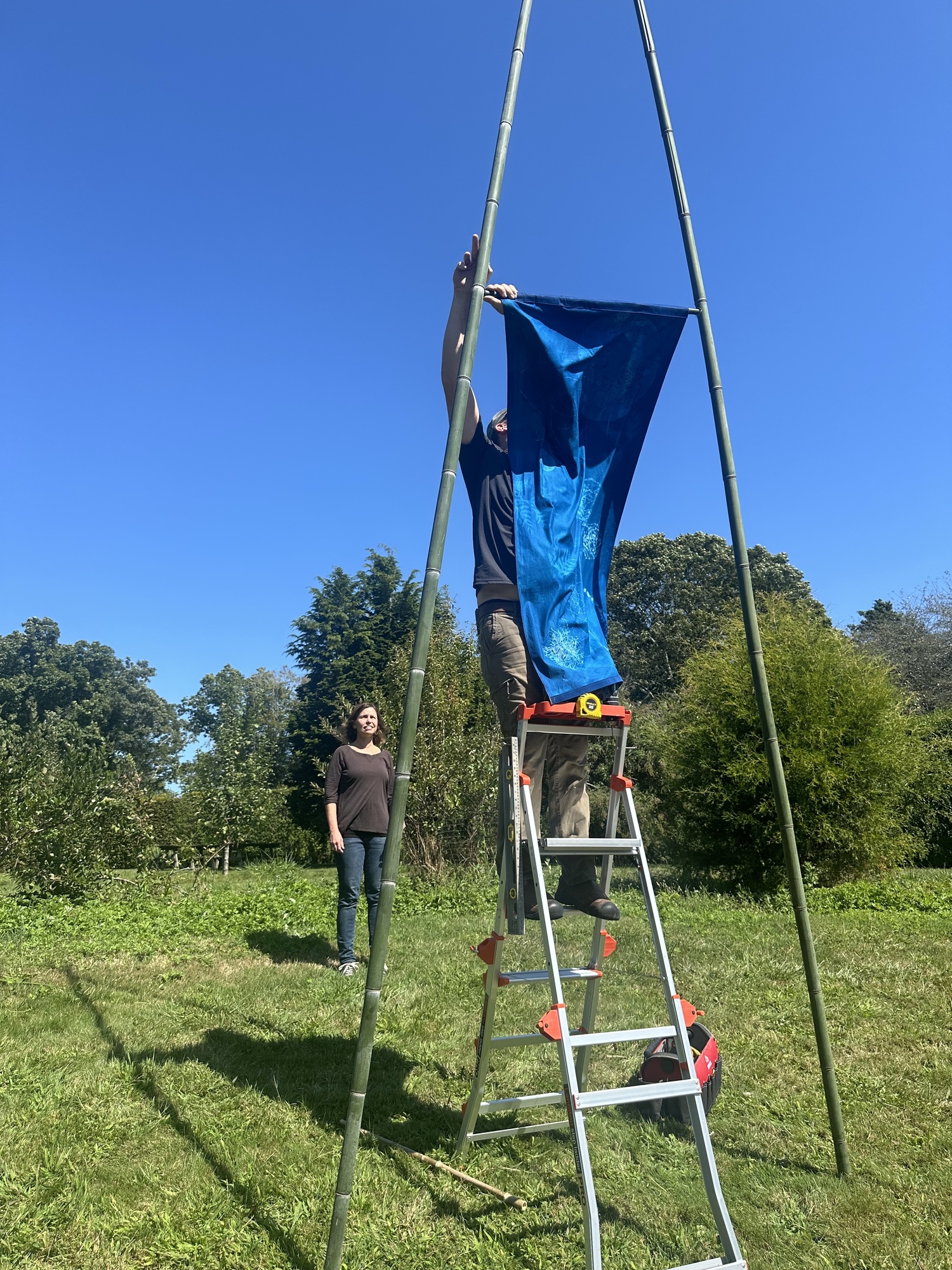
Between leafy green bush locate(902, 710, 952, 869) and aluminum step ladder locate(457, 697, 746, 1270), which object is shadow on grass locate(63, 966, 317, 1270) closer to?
aluminum step ladder locate(457, 697, 746, 1270)

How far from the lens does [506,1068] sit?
3779mm

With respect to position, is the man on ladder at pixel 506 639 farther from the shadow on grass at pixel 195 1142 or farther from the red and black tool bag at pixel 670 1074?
the shadow on grass at pixel 195 1142

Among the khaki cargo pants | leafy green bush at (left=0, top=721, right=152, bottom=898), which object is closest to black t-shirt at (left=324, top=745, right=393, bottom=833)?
the khaki cargo pants

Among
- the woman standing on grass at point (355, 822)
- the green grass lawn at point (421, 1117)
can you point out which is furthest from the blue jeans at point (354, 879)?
the green grass lawn at point (421, 1117)

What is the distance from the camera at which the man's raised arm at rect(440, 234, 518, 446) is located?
299 cm

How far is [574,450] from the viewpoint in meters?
3.28

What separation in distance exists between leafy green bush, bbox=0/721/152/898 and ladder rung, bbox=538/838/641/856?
850 cm

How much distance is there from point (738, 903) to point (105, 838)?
328 inches

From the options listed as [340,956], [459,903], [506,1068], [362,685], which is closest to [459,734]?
[459,903]

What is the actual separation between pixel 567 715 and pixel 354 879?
12.1ft

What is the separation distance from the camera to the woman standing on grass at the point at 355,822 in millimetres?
5914

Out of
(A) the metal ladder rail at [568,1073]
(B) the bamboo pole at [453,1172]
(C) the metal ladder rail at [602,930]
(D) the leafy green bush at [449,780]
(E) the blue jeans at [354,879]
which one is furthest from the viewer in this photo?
(D) the leafy green bush at [449,780]

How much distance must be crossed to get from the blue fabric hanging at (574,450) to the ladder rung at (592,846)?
55cm

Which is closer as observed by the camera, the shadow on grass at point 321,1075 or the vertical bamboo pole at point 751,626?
the vertical bamboo pole at point 751,626
